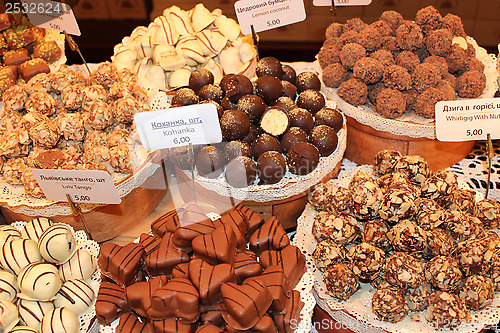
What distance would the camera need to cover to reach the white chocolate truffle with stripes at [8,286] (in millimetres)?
1443

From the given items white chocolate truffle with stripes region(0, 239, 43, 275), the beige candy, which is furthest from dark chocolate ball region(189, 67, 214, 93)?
white chocolate truffle with stripes region(0, 239, 43, 275)

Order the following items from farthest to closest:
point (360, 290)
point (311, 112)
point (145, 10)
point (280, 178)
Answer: point (145, 10), point (311, 112), point (280, 178), point (360, 290)

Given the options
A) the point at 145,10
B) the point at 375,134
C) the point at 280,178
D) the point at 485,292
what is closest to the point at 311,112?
the point at 375,134

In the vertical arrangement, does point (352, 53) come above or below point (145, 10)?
below

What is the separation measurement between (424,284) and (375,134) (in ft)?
2.85

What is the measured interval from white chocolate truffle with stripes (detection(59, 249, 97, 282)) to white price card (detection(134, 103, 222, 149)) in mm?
467

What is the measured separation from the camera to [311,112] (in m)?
2.08

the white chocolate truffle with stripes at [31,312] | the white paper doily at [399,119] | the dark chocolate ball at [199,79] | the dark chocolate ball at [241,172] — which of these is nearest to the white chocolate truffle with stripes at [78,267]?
the white chocolate truffle with stripes at [31,312]

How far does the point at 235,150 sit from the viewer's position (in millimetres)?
1830

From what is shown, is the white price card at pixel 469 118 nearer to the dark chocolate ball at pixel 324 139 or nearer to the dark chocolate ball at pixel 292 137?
the dark chocolate ball at pixel 324 139

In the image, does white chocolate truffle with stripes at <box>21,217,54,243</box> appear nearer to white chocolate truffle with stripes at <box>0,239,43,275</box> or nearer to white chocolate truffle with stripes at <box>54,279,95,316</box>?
white chocolate truffle with stripes at <box>0,239,43,275</box>

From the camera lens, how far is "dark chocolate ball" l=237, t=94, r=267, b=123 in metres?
1.93

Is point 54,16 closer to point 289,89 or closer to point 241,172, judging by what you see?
point 289,89

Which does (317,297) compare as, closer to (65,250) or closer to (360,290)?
(360,290)
